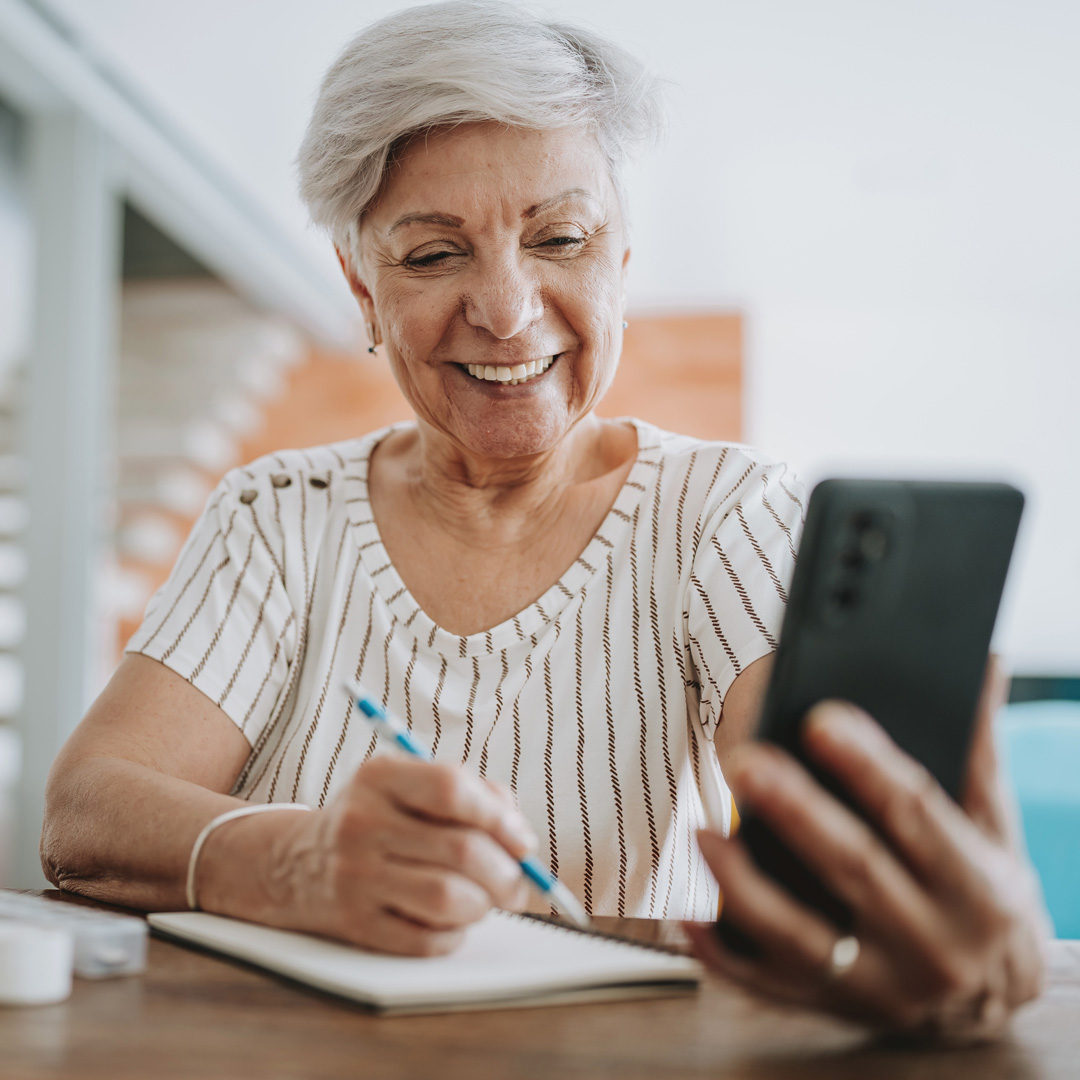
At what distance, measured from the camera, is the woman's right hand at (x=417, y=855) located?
24.4 inches

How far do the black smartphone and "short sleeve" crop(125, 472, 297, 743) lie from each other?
72 centimetres

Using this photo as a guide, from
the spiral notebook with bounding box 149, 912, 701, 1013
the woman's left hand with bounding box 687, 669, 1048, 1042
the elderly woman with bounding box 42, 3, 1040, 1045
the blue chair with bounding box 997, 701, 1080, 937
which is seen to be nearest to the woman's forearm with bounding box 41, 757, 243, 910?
the elderly woman with bounding box 42, 3, 1040, 1045

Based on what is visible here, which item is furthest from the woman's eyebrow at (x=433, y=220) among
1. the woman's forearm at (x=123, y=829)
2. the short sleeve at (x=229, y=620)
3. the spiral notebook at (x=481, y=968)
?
the spiral notebook at (x=481, y=968)

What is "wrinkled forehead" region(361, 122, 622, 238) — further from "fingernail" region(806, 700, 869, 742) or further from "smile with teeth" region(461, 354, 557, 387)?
"fingernail" region(806, 700, 869, 742)

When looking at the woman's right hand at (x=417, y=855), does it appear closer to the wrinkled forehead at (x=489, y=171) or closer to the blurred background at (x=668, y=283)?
the wrinkled forehead at (x=489, y=171)

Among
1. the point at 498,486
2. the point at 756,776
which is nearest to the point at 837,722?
the point at 756,776

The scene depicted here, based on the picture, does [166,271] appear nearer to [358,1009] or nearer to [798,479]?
[798,479]

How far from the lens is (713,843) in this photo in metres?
0.49

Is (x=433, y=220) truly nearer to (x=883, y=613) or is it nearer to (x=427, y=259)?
(x=427, y=259)

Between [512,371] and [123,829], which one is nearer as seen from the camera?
[123,829]

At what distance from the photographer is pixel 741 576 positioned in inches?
42.1

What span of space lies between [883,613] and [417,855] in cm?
29

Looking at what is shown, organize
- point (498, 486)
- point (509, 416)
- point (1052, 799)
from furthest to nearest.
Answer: point (1052, 799), point (498, 486), point (509, 416)

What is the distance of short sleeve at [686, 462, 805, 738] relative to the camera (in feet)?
3.35
